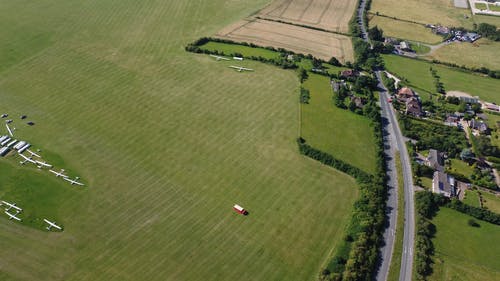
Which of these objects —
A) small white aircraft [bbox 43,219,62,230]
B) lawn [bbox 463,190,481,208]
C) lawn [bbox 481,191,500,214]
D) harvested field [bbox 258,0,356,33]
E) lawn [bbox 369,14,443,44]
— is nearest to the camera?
small white aircraft [bbox 43,219,62,230]

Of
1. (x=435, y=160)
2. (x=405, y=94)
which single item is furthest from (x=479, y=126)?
(x=435, y=160)

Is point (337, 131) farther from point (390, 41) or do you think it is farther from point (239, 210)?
point (390, 41)

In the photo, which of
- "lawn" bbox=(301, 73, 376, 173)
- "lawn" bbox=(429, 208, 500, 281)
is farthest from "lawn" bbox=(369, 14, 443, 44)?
"lawn" bbox=(429, 208, 500, 281)

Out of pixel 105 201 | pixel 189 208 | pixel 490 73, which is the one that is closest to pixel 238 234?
pixel 189 208

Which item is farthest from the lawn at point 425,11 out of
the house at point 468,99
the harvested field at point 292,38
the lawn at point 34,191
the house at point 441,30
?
the lawn at point 34,191

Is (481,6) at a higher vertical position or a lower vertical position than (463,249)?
higher

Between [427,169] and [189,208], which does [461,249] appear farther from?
[189,208]

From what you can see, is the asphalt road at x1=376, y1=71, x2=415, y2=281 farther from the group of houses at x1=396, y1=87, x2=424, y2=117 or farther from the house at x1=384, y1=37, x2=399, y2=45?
the house at x1=384, y1=37, x2=399, y2=45
